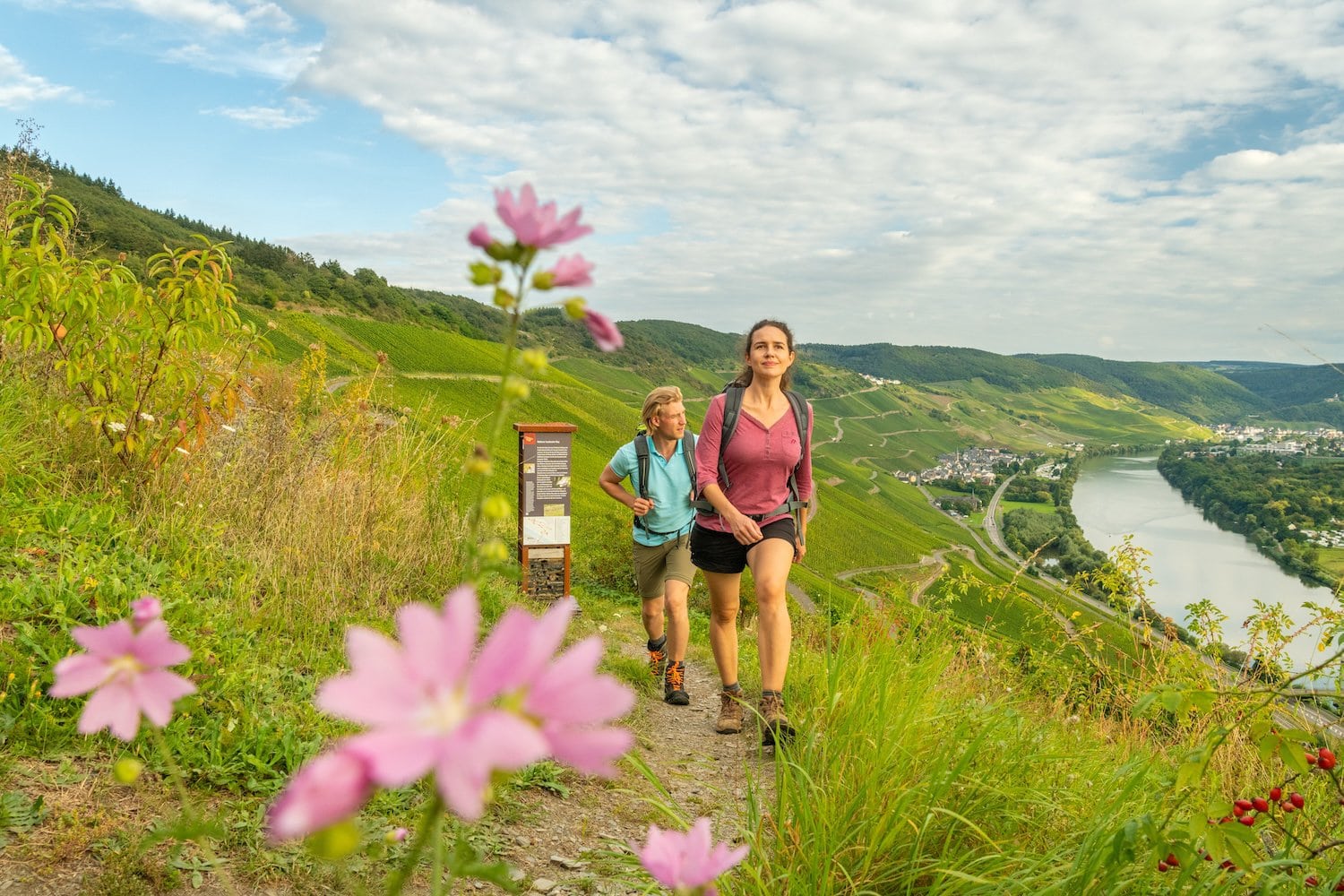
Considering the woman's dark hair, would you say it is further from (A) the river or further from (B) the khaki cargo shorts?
(A) the river

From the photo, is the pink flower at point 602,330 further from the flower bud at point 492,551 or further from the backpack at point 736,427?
the backpack at point 736,427

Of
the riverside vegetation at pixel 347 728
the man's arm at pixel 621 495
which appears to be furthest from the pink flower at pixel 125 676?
the man's arm at pixel 621 495

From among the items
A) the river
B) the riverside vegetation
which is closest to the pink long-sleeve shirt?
the riverside vegetation

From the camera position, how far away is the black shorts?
4242mm

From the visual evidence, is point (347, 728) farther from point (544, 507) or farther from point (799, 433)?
point (544, 507)

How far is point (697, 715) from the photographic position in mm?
4992

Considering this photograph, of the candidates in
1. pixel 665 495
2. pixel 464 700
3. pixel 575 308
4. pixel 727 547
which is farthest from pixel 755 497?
pixel 464 700

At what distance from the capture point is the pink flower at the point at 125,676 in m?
0.81

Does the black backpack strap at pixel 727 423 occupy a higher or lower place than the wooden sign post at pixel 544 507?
higher

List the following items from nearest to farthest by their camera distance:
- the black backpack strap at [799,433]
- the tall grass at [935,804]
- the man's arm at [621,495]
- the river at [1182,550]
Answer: the tall grass at [935,804]
the black backpack strap at [799,433]
the man's arm at [621,495]
the river at [1182,550]

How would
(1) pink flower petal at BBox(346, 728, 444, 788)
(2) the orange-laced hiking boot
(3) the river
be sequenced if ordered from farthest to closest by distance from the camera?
1. (3) the river
2. (2) the orange-laced hiking boot
3. (1) pink flower petal at BBox(346, 728, 444, 788)

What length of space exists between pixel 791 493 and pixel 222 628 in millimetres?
2749

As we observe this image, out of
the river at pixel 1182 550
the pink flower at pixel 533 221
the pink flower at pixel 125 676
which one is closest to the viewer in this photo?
Result: the pink flower at pixel 533 221

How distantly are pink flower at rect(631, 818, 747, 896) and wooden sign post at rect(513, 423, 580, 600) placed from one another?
685 cm
